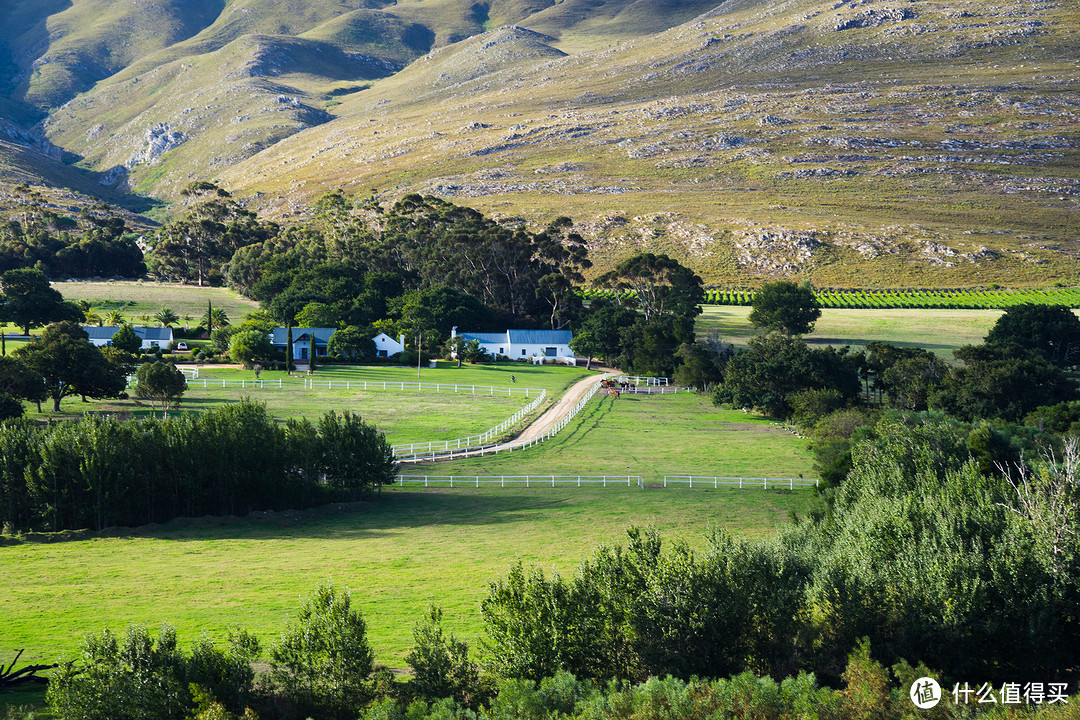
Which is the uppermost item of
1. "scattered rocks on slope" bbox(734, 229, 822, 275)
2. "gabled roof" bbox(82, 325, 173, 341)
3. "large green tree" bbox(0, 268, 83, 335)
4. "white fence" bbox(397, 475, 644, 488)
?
"scattered rocks on slope" bbox(734, 229, 822, 275)

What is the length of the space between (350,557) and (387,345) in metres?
64.2

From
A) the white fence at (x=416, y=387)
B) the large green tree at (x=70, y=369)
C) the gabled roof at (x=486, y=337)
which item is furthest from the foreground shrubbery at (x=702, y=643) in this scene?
the gabled roof at (x=486, y=337)

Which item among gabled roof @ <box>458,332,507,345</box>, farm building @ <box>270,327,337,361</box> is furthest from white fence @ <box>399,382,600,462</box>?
farm building @ <box>270,327,337,361</box>

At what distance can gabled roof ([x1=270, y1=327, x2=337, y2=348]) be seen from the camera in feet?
298

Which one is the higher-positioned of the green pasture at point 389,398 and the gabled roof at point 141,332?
the gabled roof at point 141,332

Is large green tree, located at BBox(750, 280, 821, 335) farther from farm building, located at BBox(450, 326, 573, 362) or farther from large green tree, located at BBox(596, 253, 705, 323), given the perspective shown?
farm building, located at BBox(450, 326, 573, 362)

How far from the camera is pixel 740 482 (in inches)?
1661

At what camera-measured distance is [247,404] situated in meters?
40.8

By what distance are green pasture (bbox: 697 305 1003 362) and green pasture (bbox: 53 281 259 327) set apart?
2530 inches

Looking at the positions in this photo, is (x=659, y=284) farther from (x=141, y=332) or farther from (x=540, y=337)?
(x=141, y=332)

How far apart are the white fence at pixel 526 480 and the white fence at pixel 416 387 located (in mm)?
27225

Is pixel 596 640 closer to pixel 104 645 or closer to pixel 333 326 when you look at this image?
pixel 104 645

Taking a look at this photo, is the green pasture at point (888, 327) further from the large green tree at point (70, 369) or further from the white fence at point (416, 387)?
the large green tree at point (70, 369)

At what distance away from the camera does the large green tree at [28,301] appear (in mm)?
87125
